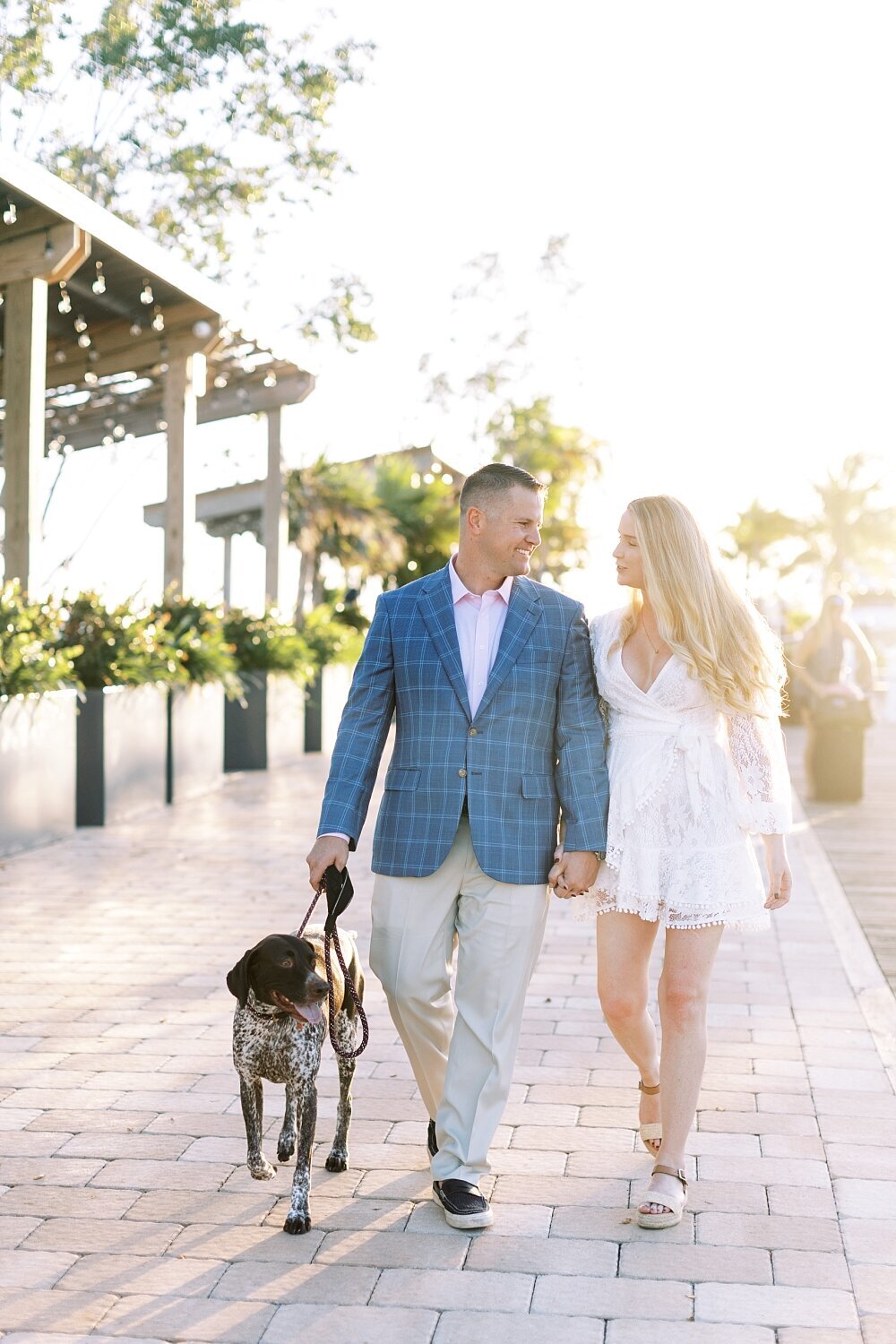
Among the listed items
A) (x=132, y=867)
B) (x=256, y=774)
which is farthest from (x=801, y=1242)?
(x=256, y=774)

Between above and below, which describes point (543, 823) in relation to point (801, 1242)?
above

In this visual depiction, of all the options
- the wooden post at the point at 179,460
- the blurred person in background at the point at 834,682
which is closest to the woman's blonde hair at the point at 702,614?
the blurred person in background at the point at 834,682

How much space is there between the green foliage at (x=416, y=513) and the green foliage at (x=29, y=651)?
1733cm

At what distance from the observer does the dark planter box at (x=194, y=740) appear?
42.5 ft

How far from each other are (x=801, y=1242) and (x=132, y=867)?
6.44 metres

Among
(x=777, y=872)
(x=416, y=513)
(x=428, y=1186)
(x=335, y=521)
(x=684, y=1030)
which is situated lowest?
(x=428, y=1186)

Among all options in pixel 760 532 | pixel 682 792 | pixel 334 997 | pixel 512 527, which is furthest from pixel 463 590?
pixel 760 532

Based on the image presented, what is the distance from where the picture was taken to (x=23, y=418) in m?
11.7

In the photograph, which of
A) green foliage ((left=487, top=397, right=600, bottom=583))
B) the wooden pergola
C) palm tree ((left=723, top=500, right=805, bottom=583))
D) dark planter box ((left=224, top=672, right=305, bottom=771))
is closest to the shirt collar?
the wooden pergola

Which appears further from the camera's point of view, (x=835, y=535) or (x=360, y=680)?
(x=835, y=535)

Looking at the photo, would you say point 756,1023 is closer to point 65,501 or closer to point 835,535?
point 65,501

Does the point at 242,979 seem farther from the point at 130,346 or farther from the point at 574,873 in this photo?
the point at 130,346

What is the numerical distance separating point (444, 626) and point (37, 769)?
6536mm

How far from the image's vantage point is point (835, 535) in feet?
265
